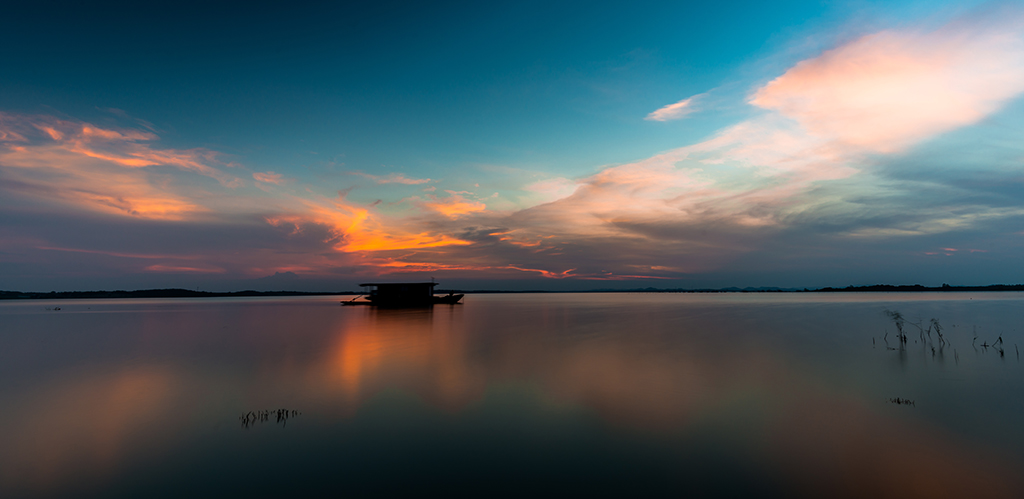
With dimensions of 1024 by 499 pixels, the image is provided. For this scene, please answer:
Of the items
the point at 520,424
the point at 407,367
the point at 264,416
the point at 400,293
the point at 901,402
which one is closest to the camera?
the point at 520,424

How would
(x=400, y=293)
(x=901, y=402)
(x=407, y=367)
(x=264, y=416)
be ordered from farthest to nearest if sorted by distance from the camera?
(x=400, y=293)
(x=407, y=367)
(x=901, y=402)
(x=264, y=416)

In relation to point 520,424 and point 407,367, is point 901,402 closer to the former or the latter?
point 520,424

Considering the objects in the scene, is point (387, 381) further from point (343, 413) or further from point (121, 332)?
point (121, 332)

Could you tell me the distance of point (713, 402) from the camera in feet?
46.5

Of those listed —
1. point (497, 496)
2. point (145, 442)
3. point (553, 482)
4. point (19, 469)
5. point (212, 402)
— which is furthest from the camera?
point (212, 402)

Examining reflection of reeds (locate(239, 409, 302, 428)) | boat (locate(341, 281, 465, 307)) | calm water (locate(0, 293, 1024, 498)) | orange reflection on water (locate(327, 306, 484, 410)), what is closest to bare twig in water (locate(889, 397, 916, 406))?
calm water (locate(0, 293, 1024, 498))

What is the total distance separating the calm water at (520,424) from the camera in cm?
863

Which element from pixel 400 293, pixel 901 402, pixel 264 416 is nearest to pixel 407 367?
pixel 264 416

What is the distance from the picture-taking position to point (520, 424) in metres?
12.2

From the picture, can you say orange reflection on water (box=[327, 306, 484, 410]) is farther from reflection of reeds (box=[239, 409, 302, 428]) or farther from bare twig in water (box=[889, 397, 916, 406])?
bare twig in water (box=[889, 397, 916, 406])

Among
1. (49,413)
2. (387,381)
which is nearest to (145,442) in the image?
(49,413)

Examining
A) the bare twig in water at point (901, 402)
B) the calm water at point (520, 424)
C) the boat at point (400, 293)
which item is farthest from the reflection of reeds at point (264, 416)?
the boat at point (400, 293)

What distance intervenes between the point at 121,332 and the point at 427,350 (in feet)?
111

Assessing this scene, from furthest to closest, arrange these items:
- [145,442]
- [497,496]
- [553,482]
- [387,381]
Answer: [387,381] → [145,442] → [553,482] → [497,496]
